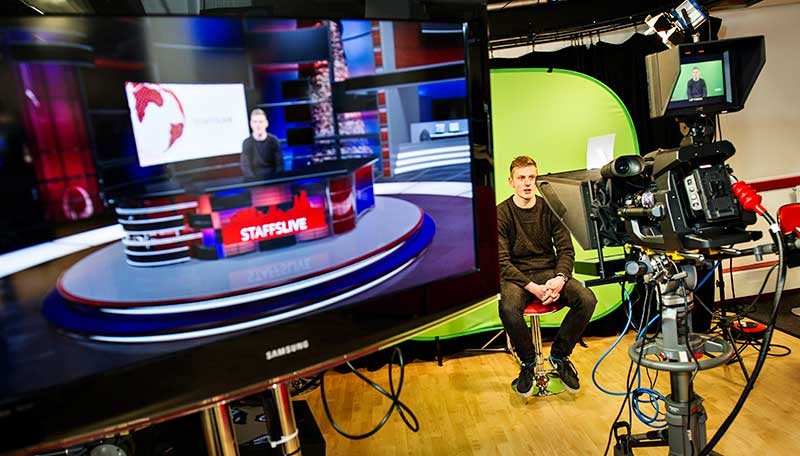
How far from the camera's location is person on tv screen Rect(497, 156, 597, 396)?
3176mm

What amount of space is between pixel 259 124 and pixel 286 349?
462 millimetres

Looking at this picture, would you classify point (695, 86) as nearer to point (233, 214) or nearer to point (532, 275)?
point (233, 214)

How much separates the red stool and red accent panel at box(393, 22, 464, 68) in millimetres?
2213

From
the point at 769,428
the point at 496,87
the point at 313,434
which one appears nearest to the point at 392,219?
A: the point at 313,434

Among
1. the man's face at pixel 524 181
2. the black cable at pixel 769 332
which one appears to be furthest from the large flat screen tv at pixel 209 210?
the man's face at pixel 524 181

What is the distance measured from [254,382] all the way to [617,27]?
13.8 feet

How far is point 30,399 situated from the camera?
33.4 inches

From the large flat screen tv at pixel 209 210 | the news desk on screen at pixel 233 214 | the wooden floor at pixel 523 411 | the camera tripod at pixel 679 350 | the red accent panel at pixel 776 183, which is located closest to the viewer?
the large flat screen tv at pixel 209 210

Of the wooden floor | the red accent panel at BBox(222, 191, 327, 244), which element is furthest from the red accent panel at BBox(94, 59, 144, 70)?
the wooden floor

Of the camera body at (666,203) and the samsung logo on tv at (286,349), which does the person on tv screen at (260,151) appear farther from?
the camera body at (666,203)

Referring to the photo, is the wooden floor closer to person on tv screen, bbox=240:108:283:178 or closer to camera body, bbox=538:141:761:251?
camera body, bbox=538:141:761:251

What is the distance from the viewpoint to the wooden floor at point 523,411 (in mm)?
2553

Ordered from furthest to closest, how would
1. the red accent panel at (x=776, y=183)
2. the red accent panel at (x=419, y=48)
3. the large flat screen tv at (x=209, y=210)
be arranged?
the red accent panel at (x=776, y=183) → the red accent panel at (x=419, y=48) → the large flat screen tv at (x=209, y=210)

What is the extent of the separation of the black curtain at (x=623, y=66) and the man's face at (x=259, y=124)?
142 inches
